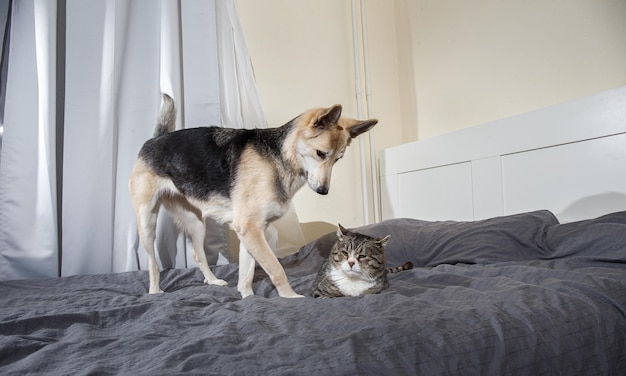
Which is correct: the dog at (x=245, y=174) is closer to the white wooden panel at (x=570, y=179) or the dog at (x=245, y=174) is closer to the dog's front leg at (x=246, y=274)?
the dog's front leg at (x=246, y=274)

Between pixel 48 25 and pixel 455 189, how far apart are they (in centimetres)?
234

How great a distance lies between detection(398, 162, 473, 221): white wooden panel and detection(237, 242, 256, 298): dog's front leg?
1.28 meters

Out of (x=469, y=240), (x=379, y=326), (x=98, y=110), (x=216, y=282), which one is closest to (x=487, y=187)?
→ (x=469, y=240)

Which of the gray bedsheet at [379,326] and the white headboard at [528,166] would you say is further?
the white headboard at [528,166]

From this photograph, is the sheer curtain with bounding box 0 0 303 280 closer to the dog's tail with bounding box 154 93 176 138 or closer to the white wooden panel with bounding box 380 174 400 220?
the dog's tail with bounding box 154 93 176 138

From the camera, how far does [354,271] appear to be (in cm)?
135

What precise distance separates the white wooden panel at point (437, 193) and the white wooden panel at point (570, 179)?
9.7 inches

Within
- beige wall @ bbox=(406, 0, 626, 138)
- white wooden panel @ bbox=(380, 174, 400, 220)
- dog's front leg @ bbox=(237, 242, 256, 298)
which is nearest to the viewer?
dog's front leg @ bbox=(237, 242, 256, 298)

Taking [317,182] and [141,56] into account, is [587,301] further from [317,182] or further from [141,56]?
[141,56]

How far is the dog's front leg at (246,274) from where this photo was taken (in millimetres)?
1571

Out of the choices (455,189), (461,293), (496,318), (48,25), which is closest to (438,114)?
(455,189)

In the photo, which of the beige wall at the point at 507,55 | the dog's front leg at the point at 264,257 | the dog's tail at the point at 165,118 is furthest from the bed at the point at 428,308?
the dog's tail at the point at 165,118

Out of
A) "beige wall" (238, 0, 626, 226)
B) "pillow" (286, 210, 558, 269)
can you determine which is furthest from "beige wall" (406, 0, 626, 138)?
"pillow" (286, 210, 558, 269)

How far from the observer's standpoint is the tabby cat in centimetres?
135
